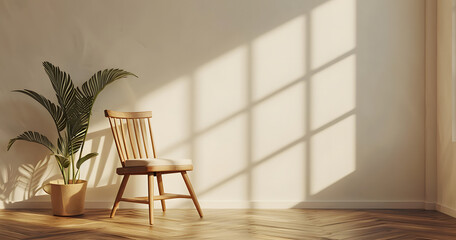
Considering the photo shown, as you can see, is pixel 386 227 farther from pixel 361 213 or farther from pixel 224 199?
pixel 224 199

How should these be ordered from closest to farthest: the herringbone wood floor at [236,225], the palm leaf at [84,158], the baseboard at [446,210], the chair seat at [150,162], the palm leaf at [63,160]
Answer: the herringbone wood floor at [236,225]
the chair seat at [150,162]
the baseboard at [446,210]
the palm leaf at [63,160]
the palm leaf at [84,158]

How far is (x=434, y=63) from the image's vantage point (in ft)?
13.5

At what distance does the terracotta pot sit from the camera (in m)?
3.81

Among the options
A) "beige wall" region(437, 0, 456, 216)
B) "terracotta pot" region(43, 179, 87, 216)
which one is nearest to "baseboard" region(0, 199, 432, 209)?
Answer: "beige wall" region(437, 0, 456, 216)

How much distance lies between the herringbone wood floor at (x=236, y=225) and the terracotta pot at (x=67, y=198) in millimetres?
83

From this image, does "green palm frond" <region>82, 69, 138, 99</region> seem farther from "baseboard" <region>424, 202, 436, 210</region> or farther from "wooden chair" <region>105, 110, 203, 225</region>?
"baseboard" <region>424, 202, 436, 210</region>

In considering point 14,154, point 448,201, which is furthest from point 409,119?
point 14,154

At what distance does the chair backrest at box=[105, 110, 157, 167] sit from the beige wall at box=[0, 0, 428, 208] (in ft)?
0.35

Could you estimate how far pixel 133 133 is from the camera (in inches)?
168

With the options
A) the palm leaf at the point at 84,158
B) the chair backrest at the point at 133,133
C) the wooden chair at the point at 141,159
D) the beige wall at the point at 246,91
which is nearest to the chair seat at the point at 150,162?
the wooden chair at the point at 141,159

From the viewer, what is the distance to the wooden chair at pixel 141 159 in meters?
3.40

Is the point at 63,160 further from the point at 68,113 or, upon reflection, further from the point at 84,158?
the point at 68,113

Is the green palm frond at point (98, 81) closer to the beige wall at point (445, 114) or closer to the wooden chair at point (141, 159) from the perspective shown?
the wooden chair at point (141, 159)

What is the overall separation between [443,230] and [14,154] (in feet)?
10.7
